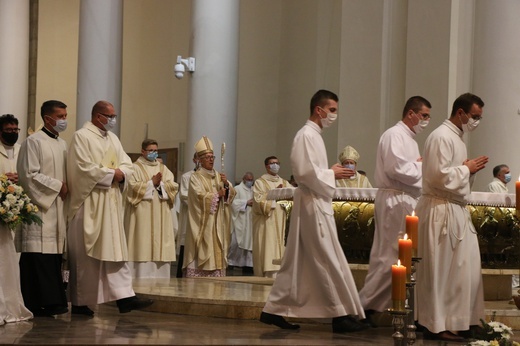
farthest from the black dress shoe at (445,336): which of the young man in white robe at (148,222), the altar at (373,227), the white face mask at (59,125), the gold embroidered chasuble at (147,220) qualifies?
the gold embroidered chasuble at (147,220)

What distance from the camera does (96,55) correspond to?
1453cm

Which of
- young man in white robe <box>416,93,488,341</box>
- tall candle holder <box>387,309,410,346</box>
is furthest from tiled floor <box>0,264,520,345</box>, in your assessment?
tall candle holder <box>387,309,410,346</box>

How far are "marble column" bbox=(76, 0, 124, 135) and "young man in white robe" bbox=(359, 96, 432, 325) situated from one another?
701 centimetres

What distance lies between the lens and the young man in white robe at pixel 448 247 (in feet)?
24.8

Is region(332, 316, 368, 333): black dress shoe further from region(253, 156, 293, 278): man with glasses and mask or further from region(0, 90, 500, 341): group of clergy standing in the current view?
region(253, 156, 293, 278): man with glasses and mask

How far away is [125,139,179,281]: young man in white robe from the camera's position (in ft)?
41.2

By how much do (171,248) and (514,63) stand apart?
16.4 ft

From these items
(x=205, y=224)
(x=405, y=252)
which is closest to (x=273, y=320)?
(x=405, y=252)

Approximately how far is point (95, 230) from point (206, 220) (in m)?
4.47

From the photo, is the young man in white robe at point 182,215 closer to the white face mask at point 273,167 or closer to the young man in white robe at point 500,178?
the white face mask at point 273,167

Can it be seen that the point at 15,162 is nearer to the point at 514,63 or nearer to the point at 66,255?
the point at 66,255

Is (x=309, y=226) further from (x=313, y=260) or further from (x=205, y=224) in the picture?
(x=205, y=224)

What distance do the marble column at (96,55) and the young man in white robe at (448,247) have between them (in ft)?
25.3

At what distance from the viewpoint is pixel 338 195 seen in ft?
30.8
